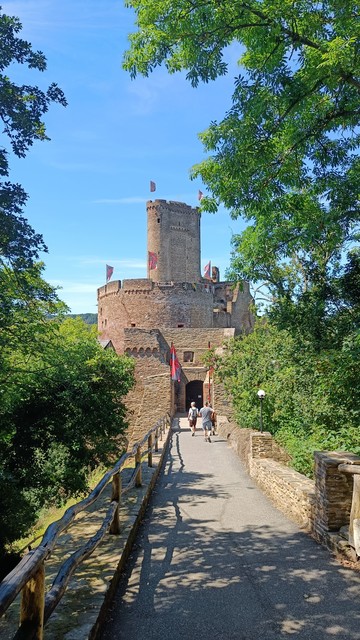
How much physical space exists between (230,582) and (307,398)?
25.3ft

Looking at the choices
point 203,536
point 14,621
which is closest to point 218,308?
point 203,536

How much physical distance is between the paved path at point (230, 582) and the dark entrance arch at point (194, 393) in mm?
29813

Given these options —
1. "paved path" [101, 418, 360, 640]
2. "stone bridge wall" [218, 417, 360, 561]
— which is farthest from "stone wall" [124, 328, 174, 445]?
"paved path" [101, 418, 360, 640]

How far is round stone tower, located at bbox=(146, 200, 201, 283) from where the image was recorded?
57531mm

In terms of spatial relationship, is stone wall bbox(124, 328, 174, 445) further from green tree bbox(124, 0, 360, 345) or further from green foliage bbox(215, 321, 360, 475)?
green tree bbox(124, 0, 360, 345)

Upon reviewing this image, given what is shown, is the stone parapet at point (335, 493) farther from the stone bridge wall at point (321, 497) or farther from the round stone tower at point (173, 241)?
the round stone tower at point (173, 241)

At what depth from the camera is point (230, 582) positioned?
4816mm

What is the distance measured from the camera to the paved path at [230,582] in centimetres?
381

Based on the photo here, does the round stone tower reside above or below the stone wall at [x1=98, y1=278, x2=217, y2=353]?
above

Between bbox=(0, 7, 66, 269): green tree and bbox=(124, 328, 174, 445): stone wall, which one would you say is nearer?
bbox=(0, 7, 66, 269): green tree

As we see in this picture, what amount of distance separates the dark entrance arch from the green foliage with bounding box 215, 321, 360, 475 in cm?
1950

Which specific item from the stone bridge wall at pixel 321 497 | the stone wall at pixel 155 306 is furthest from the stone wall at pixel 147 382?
the stone bridge wall at pixel 321 497

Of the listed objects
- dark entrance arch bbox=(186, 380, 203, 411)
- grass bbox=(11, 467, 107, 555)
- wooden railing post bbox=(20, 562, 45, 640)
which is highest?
wooden railing post bbox=(20, 562, 45, 640)

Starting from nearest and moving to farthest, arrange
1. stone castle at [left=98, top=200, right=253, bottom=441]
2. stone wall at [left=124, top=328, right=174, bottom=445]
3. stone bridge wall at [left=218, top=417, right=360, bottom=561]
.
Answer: stone bridge wall at [left=218, top=417, right=360, bottom=561], stone wall at [left=124, top=328, right=174, bottom=445], stone castle at [left=98, top=200, right=253, bottom=441]
